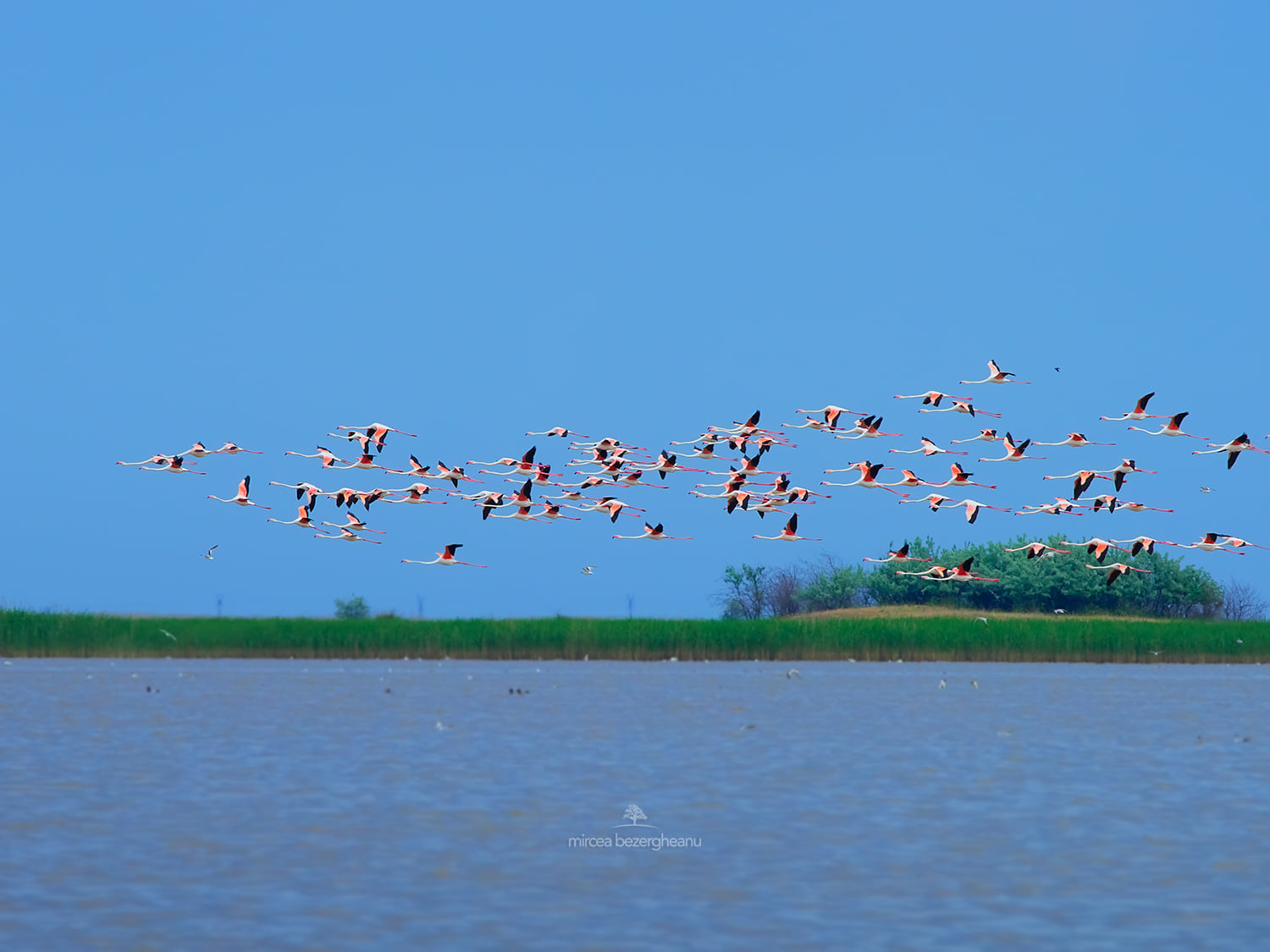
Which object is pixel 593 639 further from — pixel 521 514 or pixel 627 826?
pixel 627 826

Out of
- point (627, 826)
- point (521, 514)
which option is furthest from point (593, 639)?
point (627, 826)

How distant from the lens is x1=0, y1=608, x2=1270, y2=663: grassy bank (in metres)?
49.1

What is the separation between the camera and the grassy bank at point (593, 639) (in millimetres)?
49062

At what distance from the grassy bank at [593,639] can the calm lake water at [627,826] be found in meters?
15.5

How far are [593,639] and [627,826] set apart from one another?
32.8 meters

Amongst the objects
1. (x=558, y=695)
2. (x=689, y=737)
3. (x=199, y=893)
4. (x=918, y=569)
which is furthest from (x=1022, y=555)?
(x=199, y=893)

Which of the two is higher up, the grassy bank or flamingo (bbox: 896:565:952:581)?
flamingo (bbox: 896:565:952:581)

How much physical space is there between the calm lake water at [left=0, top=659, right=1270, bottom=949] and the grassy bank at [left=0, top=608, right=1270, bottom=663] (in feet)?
51.0

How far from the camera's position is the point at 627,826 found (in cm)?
1681

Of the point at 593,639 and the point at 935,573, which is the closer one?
the point at 593,639

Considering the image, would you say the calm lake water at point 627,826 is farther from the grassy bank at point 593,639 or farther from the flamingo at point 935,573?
the flamingo at point 935,573

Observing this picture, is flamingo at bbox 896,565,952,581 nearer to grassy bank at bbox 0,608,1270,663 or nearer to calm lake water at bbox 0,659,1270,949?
grassy bank at bbox 0,608,1270,663

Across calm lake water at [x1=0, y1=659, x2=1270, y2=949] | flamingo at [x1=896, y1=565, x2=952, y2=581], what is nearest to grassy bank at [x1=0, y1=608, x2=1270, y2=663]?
flamingo at [x1=896, y1=565, x2=952, y2=581]

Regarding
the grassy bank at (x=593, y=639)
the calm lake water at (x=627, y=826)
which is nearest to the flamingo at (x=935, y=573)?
the grassy bank at (x=593, y=639)
